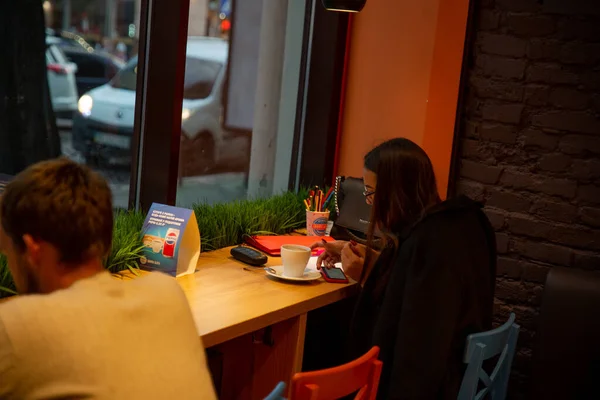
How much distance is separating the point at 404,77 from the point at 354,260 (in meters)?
1.12

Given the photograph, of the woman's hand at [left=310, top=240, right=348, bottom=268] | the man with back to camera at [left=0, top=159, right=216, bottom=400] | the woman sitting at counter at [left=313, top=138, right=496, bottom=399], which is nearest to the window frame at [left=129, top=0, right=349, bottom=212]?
Answer: the woman's hand at [left=310, top=240, right=348, bottom=268]

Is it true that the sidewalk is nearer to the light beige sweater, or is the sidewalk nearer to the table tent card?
the table tent card

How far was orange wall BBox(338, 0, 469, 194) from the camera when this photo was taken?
10.6 ft

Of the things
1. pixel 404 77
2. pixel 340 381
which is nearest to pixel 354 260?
pixel 340 381

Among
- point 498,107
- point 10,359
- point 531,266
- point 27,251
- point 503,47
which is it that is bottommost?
point 531,266

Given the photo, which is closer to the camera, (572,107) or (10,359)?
(10,359)

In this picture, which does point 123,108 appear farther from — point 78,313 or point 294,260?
point 78,313

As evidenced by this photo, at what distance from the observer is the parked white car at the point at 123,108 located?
292 centimetres

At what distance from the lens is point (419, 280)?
2135 mm

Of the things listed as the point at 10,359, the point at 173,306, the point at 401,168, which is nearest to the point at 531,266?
the point at 401,168

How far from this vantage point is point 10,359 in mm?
1210

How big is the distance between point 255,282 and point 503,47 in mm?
1447

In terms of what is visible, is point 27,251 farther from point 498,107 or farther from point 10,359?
point 498,107

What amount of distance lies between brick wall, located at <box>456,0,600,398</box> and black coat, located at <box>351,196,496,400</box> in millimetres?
923
